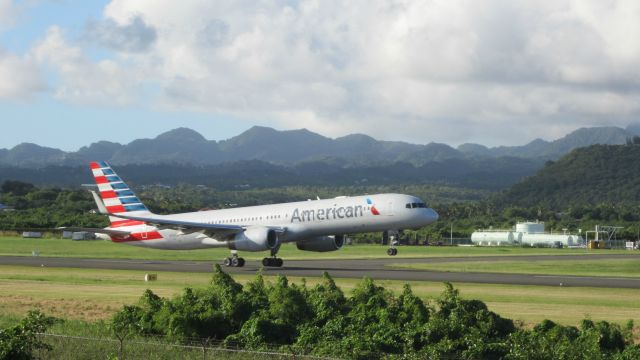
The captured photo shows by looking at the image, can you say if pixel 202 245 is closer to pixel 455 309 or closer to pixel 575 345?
pixel 455 309

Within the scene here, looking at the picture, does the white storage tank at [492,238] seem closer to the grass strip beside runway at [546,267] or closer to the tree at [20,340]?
the grass strip beside runway at [546,267]

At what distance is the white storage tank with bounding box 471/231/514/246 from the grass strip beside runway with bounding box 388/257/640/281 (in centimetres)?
7658

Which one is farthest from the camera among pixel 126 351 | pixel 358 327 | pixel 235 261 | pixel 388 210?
pixel 235 261

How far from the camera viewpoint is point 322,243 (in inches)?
2623

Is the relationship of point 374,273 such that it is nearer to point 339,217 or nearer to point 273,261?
point 339,217

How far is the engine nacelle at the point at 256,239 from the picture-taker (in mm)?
63281

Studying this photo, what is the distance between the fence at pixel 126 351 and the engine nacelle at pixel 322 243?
133 feet

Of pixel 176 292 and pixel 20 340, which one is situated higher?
pixel 20 340

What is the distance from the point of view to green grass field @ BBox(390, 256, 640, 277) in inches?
2574

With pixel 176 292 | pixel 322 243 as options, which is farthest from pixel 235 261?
pixel 176 292

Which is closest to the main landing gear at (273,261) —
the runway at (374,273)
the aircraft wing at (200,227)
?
the runway at (374,273)

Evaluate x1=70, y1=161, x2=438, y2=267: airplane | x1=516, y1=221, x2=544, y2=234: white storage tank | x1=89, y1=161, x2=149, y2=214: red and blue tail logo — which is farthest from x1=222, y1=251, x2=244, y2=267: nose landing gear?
x1=516, y1=221, x2=544, y2=234: white storage tank

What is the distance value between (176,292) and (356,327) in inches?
711

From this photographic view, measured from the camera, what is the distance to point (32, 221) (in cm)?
14188
